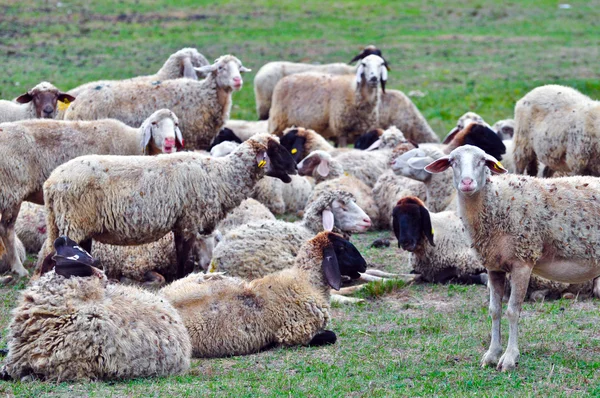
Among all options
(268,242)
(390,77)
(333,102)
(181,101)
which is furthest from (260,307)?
(390,77)

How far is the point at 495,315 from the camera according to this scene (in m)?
6.66

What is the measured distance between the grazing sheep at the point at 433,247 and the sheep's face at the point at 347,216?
39cm

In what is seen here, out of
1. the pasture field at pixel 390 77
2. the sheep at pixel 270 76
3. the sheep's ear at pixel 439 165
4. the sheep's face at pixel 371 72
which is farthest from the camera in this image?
the sheep at pixel 270 76

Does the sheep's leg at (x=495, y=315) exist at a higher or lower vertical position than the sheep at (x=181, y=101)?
lower

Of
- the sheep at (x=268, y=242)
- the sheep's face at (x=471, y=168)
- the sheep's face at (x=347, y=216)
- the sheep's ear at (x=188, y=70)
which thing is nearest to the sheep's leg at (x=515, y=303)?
the sheep's face at (x=471, y=168)

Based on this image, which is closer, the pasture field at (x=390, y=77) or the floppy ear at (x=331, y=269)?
the pasture field at (x=390, y=77)

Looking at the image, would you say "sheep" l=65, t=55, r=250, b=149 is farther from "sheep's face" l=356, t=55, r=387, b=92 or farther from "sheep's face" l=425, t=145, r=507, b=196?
"sheep's face" l=425, t=145, r=507, b=196

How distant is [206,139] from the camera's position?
12734mm

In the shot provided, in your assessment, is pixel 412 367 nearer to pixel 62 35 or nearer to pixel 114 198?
pixel 114 198

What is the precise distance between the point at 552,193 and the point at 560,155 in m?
4.87

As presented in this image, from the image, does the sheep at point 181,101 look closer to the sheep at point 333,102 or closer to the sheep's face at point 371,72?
the sheep's face at point 371,72

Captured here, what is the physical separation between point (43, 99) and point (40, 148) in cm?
267

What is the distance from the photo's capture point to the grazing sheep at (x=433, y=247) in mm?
9516

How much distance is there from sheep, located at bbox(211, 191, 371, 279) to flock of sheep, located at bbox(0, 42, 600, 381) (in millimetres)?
19
